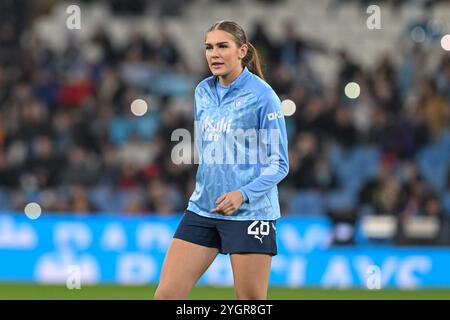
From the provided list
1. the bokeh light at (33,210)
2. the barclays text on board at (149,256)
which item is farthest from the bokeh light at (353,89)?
the bokeh light at (33,210)

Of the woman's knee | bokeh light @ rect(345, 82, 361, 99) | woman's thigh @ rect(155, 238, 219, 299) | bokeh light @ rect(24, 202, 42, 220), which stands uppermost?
bokeh light @ rect(345, 82, 361, 99)

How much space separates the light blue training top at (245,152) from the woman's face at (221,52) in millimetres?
125

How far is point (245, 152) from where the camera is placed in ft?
21.4

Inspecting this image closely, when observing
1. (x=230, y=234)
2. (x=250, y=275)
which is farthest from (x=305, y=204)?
(x=250, y=275)

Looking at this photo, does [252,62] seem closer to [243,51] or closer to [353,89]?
[243,51]

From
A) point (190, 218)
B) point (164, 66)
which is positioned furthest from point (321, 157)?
point (190, 218)

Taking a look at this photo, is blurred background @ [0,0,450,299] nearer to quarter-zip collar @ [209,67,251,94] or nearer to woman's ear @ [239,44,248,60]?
quarter-zip collar @ [209,67,251,94]

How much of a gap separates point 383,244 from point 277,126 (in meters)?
8.58

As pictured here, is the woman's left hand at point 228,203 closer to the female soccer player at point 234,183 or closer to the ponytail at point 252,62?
the female soccer player at point 234,183

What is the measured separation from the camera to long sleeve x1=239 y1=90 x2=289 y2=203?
645 cm

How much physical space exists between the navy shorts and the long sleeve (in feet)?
0.58

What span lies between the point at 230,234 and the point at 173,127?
33.3ft

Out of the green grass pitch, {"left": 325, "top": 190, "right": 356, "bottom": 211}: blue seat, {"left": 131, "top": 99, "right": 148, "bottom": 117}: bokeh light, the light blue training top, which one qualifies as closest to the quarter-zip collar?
the light blue training top
